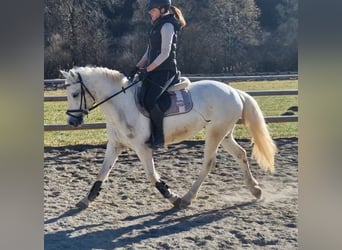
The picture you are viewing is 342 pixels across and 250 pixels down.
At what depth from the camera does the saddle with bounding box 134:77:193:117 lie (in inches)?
95.4

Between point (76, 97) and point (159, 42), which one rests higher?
point (159, 42)

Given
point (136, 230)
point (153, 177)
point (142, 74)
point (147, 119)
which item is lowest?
point (136, 230)

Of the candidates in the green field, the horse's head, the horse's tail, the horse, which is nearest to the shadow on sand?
the horse

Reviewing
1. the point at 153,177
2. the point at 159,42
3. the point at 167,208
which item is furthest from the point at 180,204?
the point at 159,42

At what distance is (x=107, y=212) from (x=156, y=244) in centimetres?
52

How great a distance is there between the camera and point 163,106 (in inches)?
95.3

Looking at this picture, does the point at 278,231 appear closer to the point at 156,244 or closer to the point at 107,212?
the point at 156,244

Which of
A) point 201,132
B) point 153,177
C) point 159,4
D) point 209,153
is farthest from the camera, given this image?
point 201,132

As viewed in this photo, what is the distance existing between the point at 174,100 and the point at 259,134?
20.5 inches

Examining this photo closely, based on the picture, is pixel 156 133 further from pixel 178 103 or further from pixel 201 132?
pixel 201 132

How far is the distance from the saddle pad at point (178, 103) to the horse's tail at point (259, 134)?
36 cm

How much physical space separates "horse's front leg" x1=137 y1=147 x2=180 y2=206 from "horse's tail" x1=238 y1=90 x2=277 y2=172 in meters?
0.53

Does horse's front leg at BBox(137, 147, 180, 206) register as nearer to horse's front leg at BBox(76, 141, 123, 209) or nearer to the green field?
horse's front leg at BBox(76, 141, 123, 209)

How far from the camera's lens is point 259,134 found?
2.64m
